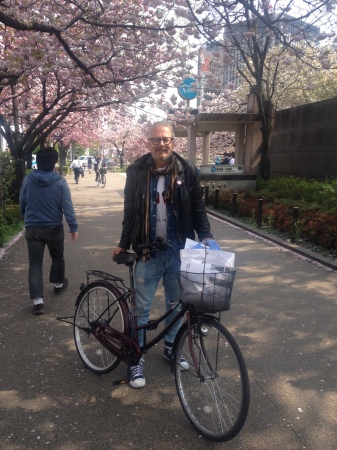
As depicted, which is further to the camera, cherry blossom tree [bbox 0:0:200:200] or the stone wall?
the stone wall

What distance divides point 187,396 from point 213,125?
16.7 m

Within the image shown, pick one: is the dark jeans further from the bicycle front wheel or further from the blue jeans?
the bicycle front wheel

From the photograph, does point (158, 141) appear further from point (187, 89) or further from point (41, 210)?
point (187, 89)

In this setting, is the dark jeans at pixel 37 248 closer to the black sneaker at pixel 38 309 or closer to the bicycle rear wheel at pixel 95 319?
the black sneaker at pixel 38 309

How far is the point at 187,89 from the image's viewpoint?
12719 millimetres

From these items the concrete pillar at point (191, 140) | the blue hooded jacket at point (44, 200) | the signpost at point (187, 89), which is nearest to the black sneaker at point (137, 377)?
the blue hooded jacket at point (44, 200)

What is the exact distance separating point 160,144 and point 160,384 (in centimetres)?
185

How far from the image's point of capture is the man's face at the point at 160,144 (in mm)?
3223

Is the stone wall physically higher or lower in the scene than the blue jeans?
higher

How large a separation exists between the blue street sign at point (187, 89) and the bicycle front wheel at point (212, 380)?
34.5 ft

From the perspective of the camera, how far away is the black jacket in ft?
10.8

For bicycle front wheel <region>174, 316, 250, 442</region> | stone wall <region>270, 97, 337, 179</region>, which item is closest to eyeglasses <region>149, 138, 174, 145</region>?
bicycle front wheel <region>174, 316, 250, 442</region>

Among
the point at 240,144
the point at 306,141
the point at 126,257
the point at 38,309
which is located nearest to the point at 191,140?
the point at 240,144

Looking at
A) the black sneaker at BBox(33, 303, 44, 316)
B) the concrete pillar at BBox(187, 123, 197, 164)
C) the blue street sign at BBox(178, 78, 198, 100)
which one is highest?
the blue street sign at BBox(178, 78, 198, 100)
